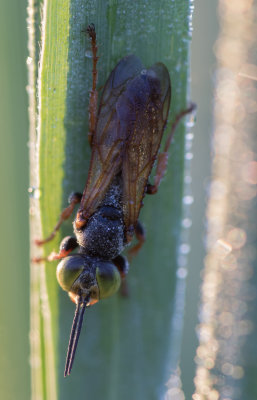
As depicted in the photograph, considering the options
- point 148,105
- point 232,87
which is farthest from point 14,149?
point 232,87

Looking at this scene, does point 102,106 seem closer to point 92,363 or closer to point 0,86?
point 0,86

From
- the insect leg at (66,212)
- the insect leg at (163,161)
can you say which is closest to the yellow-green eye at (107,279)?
the insect leg at (66,212)

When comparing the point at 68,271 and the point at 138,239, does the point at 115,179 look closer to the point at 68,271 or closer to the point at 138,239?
the point at 138,239

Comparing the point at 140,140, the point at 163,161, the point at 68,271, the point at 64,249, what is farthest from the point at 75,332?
the point at 140,140

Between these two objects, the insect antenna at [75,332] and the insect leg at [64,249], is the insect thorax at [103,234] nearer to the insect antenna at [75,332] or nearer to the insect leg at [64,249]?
the insect leg at [64,249]

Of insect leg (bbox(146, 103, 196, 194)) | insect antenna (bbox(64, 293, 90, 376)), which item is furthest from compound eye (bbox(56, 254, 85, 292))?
insect leg (bbox(146, 103, 196, 194))
